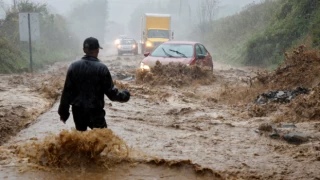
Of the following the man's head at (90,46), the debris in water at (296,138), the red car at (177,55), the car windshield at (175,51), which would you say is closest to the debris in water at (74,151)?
the man's head at (90,46)

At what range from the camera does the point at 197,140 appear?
20.9 ft

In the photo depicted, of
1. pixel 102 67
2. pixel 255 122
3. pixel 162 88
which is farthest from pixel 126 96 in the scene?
pixel 162 88

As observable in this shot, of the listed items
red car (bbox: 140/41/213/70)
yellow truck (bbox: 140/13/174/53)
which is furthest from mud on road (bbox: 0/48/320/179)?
yellow truck (bbox: 140/13/174/53)

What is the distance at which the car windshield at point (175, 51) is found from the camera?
1329cm

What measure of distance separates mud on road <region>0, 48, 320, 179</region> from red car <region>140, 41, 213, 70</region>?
2.65 m

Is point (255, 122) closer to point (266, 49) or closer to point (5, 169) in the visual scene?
point (5, 169)

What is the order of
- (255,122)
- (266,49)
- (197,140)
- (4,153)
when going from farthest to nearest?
(266,49)
(255,122)
(197,140)
(4,153)

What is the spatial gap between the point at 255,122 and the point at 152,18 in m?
23.2

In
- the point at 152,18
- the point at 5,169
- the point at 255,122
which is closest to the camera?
the point at 5,169

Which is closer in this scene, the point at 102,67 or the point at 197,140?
the point at 102,67

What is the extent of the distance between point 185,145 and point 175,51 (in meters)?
7.73

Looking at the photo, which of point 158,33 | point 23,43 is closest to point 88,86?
point 23,43

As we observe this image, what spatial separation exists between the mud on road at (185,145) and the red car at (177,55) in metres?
2.65

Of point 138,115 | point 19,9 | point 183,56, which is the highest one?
point 19,9
